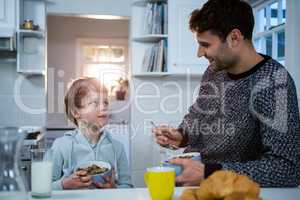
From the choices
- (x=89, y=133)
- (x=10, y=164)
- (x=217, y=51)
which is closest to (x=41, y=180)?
(x=10, y=164)

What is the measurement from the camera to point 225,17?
1436mm

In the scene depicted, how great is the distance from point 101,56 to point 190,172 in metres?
6.25

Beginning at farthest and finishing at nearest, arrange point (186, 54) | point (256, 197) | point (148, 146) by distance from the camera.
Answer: point (148, 146) < point (186, 54) < point (256, 197)

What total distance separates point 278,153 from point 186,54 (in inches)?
90.0

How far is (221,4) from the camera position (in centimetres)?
144

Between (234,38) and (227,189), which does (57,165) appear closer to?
(234,38)

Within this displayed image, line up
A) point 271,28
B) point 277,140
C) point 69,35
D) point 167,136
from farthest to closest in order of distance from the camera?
1. point 69,35
2. point 271,28
3. point 167,136
4. point 277,140

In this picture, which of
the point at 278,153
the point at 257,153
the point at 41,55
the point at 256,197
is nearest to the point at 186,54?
the point at 41,55

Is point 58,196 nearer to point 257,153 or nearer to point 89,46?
point 257,153

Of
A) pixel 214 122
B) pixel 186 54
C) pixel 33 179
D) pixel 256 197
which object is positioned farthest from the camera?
pixel 186 54

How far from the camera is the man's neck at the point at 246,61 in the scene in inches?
55.0

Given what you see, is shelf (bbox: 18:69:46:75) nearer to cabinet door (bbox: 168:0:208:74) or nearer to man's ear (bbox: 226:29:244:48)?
cabinet door (bbox: 168:0:208:74)

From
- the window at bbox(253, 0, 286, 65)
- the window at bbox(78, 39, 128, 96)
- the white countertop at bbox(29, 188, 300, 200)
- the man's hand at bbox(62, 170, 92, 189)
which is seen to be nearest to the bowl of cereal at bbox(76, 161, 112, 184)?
the man's hand at bbox(62, 170, 92, 189)

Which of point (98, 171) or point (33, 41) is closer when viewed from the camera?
point (98, 171)
